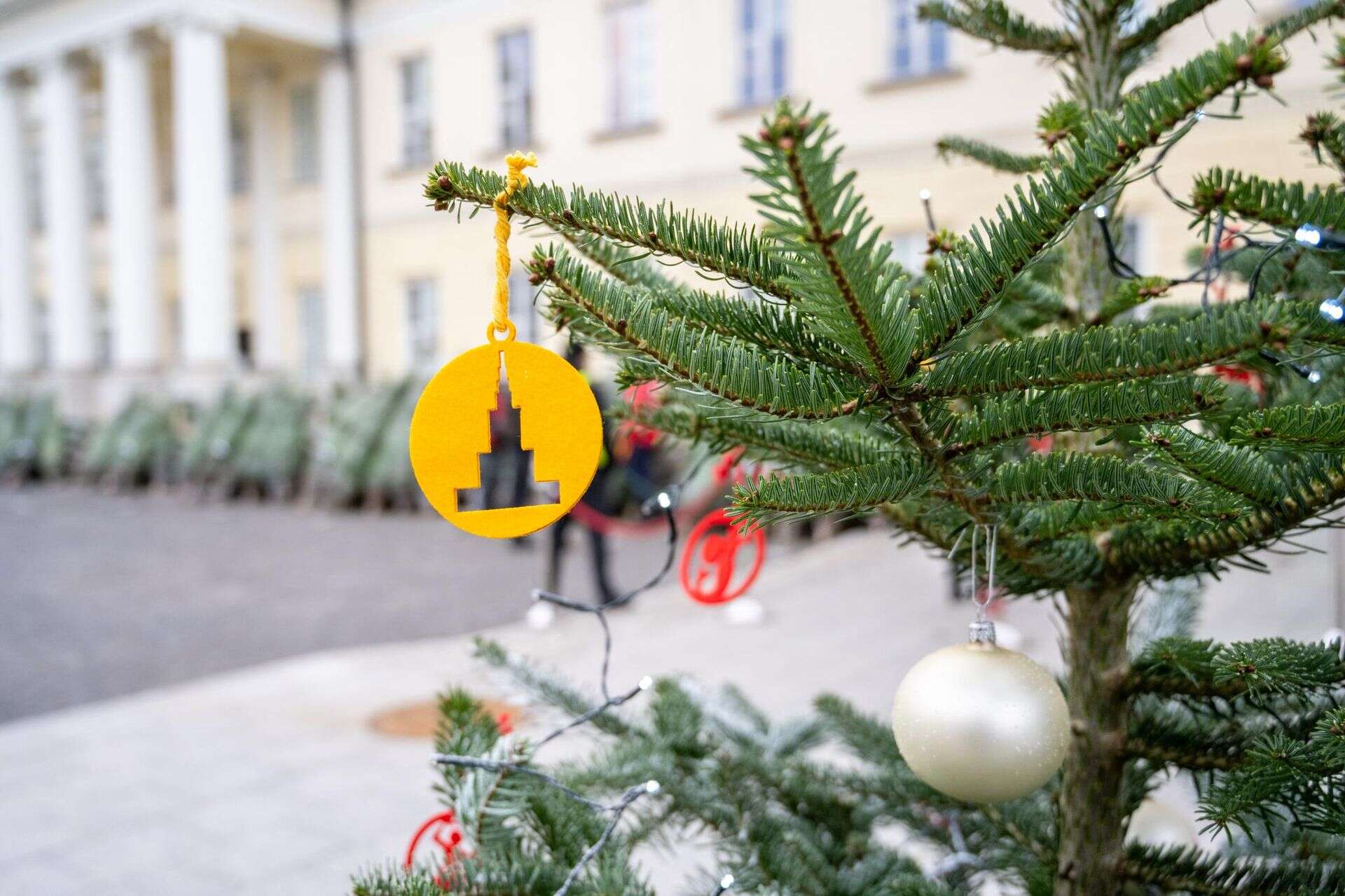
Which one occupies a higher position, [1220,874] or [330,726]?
[1220,874]

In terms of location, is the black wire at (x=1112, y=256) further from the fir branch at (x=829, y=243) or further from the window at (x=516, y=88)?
the window at (x=516, y=88)

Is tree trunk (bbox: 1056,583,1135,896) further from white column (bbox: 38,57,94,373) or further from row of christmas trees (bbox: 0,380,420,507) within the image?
white column (bbox: 38,57,94,373)

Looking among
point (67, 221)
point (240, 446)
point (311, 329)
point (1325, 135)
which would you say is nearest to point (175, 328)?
point (67, 221)

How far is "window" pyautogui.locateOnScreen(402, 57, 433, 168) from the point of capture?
18250 millimetres

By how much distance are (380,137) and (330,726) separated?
15.4 m

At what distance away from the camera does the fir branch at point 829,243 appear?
0.65 meters

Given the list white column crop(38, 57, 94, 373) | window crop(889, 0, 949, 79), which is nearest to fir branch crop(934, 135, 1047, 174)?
window crop(889, 0, 949, 79)

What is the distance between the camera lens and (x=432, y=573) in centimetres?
945

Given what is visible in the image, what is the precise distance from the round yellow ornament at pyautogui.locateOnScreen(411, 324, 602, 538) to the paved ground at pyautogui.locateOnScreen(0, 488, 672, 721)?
543 cm

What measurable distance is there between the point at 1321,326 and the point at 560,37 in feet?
54.4

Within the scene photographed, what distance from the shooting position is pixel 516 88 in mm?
17062

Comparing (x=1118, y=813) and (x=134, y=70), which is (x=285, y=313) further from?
(x=1118, y=813)

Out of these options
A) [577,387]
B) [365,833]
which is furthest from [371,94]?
[577,387]

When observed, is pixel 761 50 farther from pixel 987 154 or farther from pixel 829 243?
pixel 829 243
